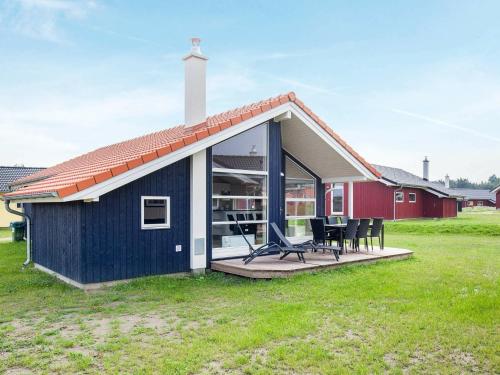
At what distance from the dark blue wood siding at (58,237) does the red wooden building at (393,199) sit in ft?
51.7

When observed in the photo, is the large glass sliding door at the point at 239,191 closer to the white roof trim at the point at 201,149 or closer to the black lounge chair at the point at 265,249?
the black lounge chair at the point at 265,249

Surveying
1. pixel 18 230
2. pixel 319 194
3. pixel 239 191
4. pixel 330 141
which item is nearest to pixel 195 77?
pixel 239 191

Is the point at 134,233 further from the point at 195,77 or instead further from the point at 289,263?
the point at 195,77

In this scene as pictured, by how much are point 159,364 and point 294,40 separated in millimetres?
13084

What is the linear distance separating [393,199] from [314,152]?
62.4 feet

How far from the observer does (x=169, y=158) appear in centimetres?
809

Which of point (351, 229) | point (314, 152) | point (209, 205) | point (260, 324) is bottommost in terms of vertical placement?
point (260, 324)

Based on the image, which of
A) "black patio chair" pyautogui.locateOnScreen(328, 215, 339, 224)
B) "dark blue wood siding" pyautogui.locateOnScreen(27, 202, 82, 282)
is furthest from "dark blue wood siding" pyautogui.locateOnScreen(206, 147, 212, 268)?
"black patio chair" pyautogui.locateOnScreen(328, 215, 339, 224)

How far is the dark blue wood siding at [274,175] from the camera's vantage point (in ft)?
33.9

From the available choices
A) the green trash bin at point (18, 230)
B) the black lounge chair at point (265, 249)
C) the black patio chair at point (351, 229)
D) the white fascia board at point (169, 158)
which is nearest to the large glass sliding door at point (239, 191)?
the black lounge chair at point (265, 249)

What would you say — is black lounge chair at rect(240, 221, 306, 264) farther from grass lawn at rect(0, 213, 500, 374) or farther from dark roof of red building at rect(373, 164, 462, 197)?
dark roof of red building at rect(373, 164, 462, 197)

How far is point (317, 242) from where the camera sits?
11.2 metres

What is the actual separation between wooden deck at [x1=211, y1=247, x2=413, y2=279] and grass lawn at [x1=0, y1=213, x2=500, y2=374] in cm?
24

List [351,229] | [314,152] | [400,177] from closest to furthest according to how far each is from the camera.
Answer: [351,229]
[314,152]
[400,177]
